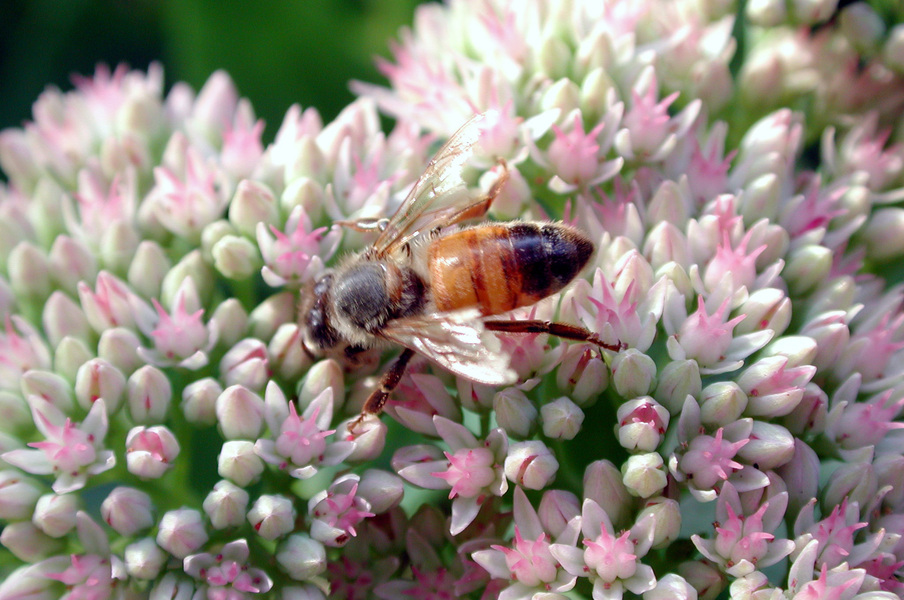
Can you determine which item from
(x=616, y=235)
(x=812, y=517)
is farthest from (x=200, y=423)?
(x=812, y=517)

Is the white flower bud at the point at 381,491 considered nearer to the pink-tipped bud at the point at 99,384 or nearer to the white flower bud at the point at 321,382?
the white flower bud at the point at 321,382

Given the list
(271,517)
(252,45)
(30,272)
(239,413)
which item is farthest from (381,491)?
(252,45)

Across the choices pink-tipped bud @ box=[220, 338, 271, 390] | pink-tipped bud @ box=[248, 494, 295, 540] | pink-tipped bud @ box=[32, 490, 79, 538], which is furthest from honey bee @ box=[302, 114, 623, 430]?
pink-tipped bud @ box=[32, 490, 79, 538]

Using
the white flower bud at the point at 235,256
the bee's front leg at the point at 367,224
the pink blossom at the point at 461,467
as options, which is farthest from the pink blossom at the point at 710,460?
the white flower bud at the point at 235,256

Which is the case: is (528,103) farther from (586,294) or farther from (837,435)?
(837,435)

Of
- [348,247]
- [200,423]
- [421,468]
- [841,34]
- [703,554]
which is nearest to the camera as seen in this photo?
[703,554]
